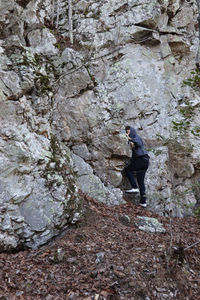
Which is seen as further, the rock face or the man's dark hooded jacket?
the man's dark hooded jacket

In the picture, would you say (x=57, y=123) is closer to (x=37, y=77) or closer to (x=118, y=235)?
(x=37, y=77)

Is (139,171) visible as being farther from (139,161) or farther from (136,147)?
(136,147)

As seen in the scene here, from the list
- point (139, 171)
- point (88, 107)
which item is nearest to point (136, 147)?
point (139, 171)

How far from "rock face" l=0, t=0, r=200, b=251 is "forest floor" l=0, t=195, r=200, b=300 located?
65 centimetres

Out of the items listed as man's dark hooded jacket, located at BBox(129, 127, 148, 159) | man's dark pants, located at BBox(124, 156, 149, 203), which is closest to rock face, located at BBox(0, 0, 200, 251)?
man's dark pants, located at BBox(124, 156, 149, 203)

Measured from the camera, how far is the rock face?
5.48 m

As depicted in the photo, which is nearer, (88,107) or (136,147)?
(136,147)

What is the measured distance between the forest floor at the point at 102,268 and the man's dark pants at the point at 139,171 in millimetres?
Answer: 2815

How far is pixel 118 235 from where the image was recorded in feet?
19.2

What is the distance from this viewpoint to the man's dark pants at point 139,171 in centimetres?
874

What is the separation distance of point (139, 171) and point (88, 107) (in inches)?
142

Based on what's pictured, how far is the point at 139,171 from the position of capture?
29.0ft

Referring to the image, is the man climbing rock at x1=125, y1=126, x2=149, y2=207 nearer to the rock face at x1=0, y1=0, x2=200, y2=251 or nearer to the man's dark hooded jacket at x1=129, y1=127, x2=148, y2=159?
the man's dark hooded jacket at x1=129, y1=127, x2=148, y2=159

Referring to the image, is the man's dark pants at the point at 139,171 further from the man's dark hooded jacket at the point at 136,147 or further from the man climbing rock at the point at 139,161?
the man's dark hooded jacket at the point at 136,147
